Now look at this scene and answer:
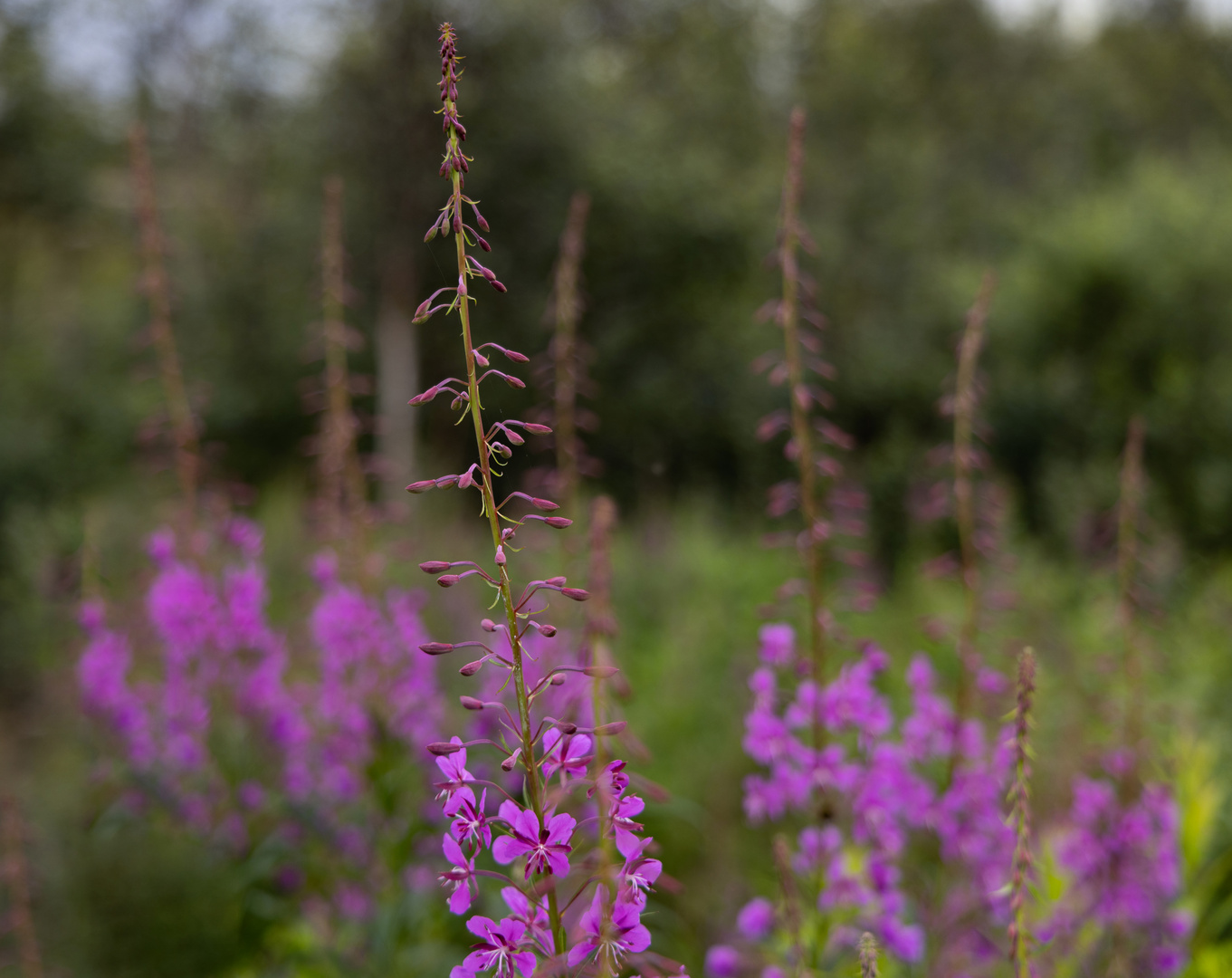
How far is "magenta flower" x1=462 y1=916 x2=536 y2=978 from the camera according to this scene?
3.42ft

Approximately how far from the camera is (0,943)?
3811mm

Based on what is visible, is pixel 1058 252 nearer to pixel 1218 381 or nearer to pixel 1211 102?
pixel 1218 381

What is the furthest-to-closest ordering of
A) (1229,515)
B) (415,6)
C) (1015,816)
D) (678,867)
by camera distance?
(415,6) < (1229,515) < (678,867) < (1015,816)

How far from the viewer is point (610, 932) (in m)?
Answer: 1.04

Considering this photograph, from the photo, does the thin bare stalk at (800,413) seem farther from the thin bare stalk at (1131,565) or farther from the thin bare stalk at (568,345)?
the thin bare stalk at (1131,565)

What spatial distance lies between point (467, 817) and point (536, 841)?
0.29ft

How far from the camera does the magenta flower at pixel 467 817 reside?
106cm

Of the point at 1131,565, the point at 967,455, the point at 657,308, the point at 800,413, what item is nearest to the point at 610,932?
the point at 800,413

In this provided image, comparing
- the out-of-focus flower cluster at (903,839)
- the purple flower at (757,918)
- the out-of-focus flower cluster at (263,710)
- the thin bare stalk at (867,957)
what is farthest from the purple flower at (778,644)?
the out-of-focus flower cluster at (263,710)

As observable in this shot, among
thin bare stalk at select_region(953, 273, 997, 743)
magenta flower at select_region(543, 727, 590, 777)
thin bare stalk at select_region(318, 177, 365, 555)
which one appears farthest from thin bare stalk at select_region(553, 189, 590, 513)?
magenta flower at select_region(543, 727, 590, 777)

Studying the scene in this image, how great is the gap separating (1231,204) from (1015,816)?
47.1ft

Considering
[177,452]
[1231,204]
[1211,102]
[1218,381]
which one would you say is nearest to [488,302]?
[1218,381]

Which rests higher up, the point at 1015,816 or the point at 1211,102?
the point at 1211,102

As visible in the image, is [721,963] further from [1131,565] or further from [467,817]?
[1131,565]
